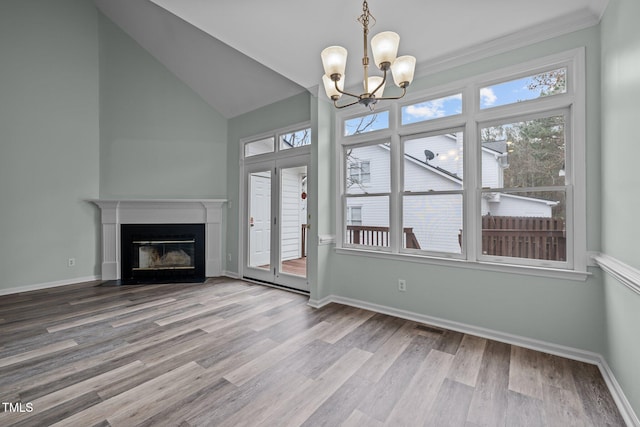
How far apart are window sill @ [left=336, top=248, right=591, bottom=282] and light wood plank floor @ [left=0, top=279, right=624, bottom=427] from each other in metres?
0.68

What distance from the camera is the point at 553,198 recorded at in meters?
2.46

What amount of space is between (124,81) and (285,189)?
11.0 feet

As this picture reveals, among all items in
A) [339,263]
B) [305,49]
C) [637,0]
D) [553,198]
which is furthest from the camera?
[339,263]

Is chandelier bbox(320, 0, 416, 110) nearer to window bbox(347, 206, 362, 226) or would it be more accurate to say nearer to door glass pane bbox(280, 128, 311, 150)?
window bbox(347, 206, 362, 226)

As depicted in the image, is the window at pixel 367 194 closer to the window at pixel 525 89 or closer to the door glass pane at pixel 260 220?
the window at pixel 525 89

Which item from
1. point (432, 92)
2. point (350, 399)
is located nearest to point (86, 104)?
point (432, 92)

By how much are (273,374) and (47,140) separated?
16.1ft

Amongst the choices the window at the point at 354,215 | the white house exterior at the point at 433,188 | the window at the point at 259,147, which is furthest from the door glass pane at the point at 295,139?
the window at the point at 354,215

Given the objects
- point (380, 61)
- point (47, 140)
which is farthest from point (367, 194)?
point (47, 140)

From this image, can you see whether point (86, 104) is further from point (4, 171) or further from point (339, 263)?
point (339, 263)

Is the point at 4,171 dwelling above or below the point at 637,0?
below

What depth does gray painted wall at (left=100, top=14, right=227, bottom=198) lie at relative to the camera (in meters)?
4.71

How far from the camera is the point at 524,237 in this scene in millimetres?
2604

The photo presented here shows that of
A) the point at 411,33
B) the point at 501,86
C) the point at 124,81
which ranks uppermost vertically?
the point at 124,81
